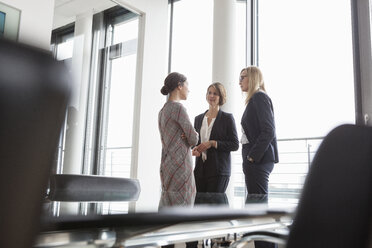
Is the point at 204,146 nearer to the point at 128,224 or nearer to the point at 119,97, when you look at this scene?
the point at 128,224

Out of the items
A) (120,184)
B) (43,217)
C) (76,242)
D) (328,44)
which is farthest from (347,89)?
(43,217)

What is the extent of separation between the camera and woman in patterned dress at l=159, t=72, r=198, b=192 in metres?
2.02

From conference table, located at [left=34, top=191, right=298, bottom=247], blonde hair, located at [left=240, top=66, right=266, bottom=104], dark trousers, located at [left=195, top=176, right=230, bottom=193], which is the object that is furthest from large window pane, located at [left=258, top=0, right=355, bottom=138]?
conference table, located at [left=34, top=191, right=298, bottom=247]

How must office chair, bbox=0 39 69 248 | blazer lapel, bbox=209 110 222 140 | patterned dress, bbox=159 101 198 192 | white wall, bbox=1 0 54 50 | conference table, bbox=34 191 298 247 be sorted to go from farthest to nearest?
white wall, bbox=1 0 54 50 → blazer lapel, bbox=209 110 222 140 → patterned dress, bbox=159 101 198 192 → conference table, bbox=34 191 298 247 → office chair, bbox=0 39 69 248

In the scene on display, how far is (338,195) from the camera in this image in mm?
599

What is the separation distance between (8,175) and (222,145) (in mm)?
2006

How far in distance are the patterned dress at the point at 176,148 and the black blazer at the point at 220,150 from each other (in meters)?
0.21

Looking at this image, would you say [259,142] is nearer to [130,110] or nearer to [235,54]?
[235,54]

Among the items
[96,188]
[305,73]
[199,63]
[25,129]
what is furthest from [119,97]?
[25,129]

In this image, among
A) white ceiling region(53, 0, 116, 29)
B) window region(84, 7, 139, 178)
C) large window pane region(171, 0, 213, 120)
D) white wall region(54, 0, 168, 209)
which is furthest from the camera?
large window pane region(171, 0, 213, 120)

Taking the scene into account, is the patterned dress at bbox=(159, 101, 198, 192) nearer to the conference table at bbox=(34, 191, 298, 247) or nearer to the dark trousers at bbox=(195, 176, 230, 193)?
the dark trousers at bbox=(195, 176, 230, 193)

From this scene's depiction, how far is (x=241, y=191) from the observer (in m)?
3.85

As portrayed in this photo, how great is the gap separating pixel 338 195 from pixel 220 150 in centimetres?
166

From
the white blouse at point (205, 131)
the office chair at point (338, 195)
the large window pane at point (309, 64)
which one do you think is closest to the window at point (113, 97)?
the large window pane at point (309, 64)
